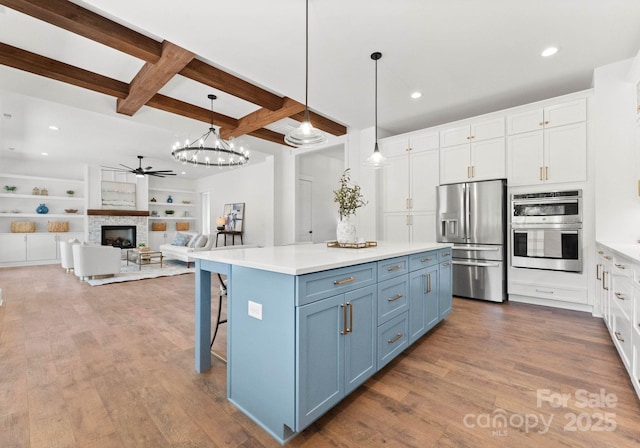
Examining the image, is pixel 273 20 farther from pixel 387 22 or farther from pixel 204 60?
pixel 204 60

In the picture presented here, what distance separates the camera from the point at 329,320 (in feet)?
5.00

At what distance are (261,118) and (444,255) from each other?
3.52 metres

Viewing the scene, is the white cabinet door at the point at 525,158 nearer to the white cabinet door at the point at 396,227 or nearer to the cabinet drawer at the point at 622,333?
the white cabinet door at the point at 396,227

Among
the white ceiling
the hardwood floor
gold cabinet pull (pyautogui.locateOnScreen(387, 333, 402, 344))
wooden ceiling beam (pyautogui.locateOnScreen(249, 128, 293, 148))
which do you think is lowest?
the hardwood floor

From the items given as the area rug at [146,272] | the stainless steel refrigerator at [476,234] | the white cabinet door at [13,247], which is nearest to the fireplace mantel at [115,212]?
the white cabinet door at [13,247]

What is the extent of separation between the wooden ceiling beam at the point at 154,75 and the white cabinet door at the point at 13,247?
6.06 meters

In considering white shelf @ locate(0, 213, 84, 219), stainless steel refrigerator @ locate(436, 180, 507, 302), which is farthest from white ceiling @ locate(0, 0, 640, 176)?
white shelf @ locate(0, 213, 84, 219)

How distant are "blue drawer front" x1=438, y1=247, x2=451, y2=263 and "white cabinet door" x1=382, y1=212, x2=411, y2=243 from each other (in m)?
1.66

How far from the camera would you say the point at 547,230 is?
3512 millimetres

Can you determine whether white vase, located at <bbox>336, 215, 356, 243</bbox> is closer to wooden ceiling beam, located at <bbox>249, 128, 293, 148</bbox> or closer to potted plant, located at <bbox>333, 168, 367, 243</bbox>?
potted plant, located at <bbox>333, 168, 367, 243</bbox>

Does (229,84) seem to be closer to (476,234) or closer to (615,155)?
(476,234)

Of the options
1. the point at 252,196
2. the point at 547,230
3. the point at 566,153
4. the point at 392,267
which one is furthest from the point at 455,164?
the point at 252,196

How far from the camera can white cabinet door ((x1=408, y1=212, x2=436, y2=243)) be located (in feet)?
14.7

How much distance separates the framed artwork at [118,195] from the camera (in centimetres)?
839
